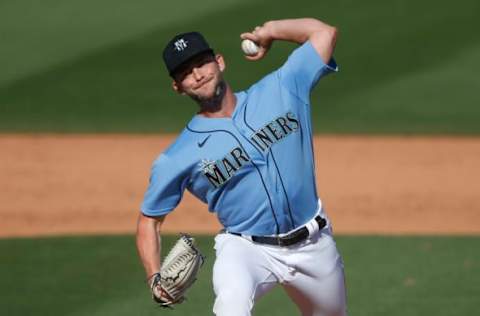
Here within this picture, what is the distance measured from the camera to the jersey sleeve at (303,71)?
6.41 meters

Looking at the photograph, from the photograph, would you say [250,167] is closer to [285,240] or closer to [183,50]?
[285,240]

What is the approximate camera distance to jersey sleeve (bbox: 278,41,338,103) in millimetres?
6406

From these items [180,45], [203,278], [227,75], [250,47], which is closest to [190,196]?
[203,278]

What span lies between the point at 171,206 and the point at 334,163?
6452 millimetres

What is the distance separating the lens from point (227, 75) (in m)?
15.0

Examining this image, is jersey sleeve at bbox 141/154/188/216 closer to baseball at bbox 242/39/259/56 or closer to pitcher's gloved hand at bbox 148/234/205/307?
pitcher's gloved hand at bbox 148/234/205/307

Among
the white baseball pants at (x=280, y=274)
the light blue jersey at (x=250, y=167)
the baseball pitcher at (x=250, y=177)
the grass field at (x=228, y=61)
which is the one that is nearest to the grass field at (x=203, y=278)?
the white baseball pants at (x=280, y=274)

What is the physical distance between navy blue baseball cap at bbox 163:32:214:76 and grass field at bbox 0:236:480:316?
2613 millimetres

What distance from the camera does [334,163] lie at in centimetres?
1256

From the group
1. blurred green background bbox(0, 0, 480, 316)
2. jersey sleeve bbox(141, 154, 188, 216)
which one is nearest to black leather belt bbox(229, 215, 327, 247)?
jersey sleeve bbox(141, 154, 188, 216)

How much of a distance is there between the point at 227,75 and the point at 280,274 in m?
8.93

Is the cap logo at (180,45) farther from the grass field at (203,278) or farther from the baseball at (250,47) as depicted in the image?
the grass field at (203,278)

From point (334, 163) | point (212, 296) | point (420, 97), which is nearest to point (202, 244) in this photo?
point (212, 296)

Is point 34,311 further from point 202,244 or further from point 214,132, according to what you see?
point 214,132
